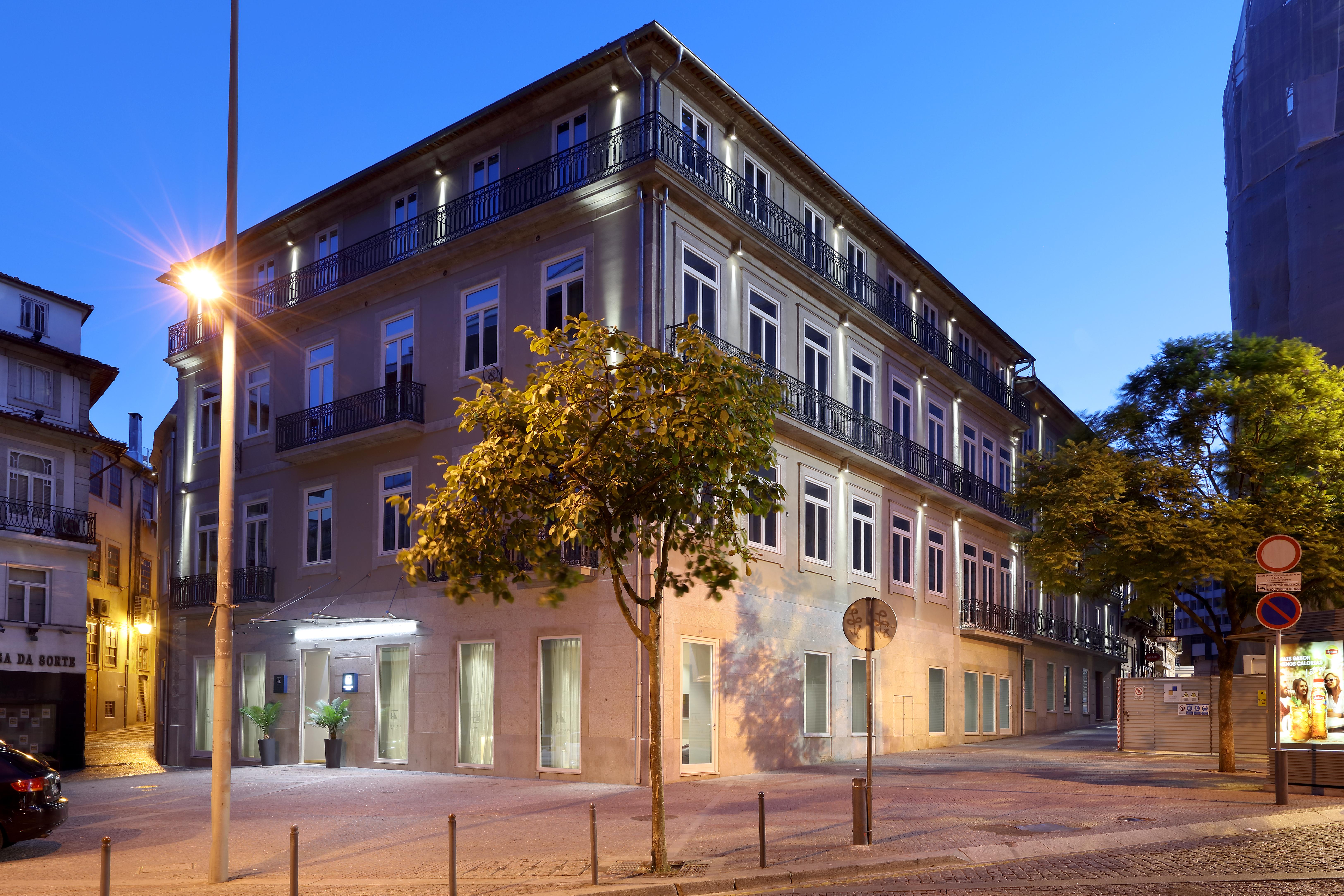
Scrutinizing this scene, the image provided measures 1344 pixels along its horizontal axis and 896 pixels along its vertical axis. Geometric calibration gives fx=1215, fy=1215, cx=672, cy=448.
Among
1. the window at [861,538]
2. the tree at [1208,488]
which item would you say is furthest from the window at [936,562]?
the tree at [1208,488]

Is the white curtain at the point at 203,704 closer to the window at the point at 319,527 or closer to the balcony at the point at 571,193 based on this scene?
the window at the point at 319,527

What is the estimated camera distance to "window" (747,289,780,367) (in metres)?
25.2

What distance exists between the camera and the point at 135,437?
2330 inches

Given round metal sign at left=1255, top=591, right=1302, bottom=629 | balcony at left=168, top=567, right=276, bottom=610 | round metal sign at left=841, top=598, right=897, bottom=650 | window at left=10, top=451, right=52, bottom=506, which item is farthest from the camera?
window at left=10, top=451, right=52, bottom=506

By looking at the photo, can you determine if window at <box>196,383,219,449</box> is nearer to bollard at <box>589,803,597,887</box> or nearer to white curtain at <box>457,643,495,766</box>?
white curtain at <box>457,643,495,766</box>

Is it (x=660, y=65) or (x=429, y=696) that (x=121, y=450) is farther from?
(x=660, y=65)

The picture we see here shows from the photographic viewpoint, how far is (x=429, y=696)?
24516mm

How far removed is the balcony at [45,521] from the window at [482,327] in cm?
1617

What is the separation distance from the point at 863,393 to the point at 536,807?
1574cm

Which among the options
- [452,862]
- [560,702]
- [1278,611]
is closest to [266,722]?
[560,702]

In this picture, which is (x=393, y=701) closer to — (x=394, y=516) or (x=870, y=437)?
(x=394, y=516)

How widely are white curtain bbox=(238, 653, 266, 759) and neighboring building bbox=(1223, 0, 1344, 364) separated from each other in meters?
38.6

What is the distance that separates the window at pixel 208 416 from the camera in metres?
32.0

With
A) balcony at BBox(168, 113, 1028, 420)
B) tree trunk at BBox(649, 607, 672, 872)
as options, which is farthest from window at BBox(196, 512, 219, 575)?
tree trunk at BBox(649, 607, 672, 872)
